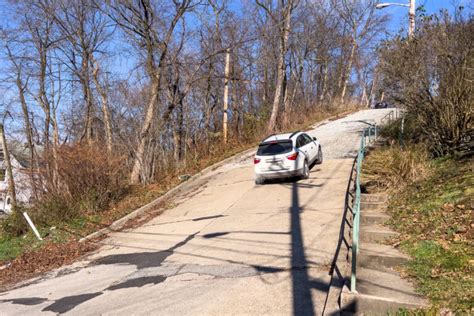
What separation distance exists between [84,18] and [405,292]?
2760 cm

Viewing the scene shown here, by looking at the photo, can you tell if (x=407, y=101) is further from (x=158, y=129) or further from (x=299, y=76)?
(x=299, y=76)

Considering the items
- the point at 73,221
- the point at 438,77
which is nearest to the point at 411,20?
the point at 438,77

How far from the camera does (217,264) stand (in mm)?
7859

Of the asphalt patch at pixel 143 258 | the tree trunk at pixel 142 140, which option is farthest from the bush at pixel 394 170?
the tree trunk at pixel 142 140

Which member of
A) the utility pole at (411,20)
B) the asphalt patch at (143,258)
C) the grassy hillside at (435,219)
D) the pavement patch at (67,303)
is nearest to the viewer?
the grassy hillside at (435,219)

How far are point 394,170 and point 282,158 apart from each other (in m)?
4.77

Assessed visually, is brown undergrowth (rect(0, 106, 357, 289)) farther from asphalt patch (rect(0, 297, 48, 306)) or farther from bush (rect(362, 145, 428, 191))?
bush (rect(362, 145, 428, 191))

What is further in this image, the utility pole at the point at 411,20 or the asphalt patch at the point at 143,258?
the utility pole at the point at 411,20

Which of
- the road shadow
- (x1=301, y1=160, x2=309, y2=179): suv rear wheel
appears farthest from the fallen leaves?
(x1=301, y1=160, x2=309, y2=179): suv rear wheel

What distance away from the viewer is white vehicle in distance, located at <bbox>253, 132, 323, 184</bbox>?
14.3 metres

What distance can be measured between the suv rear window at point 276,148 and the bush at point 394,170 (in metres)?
3.97

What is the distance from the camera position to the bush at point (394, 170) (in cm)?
1008

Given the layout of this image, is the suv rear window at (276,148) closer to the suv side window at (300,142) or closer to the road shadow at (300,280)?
the suv side window at (300,142)

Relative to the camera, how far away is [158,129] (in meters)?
19.3
